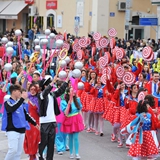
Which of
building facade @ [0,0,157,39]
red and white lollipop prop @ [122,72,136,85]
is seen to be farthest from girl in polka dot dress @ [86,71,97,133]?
building facade @ [0,0,157,39]

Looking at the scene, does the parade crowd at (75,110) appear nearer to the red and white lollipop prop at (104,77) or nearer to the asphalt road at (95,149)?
the red and white lollipop prop at (104,77)

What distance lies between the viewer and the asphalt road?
11391 mm

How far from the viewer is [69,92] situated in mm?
11000

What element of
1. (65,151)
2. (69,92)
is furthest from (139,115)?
(65,151)

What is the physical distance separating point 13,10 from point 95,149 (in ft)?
116

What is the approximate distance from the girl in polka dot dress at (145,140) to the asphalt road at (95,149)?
113 cm

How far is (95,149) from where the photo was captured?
12.2m

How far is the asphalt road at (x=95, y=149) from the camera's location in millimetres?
11391

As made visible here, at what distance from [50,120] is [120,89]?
120 inches

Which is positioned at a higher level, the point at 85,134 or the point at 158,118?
the point at 158,118

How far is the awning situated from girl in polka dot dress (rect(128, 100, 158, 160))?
3631cm

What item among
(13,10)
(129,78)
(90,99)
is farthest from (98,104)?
(13,10)

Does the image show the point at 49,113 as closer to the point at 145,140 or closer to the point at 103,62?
the point at 145,140

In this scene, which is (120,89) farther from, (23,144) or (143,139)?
(23,144)
